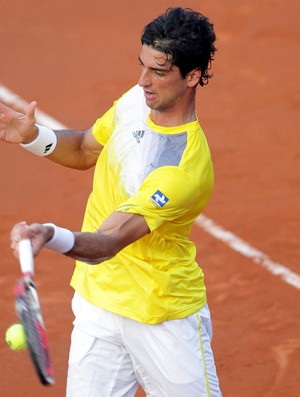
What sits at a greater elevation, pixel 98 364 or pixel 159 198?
pixel 159 198

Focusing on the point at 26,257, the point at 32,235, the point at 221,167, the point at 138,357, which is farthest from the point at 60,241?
the point at 221,167

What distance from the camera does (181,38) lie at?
6.16 metres

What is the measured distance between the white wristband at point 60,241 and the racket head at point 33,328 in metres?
0.33

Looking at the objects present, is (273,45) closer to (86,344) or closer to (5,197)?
(5,197)

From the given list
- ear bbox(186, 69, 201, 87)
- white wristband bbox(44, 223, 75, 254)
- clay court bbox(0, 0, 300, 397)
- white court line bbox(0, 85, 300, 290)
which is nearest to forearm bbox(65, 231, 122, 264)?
white wristband bbox(44, 223, 75, 254)

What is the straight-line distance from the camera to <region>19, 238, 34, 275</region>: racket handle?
5207mm

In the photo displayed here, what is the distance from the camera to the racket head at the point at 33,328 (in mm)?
5000

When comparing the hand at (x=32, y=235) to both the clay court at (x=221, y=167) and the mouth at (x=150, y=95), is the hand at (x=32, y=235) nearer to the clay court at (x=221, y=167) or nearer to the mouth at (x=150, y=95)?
the mouth at (x=150, y=95)

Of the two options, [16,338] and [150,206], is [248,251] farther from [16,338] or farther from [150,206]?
[16,338]

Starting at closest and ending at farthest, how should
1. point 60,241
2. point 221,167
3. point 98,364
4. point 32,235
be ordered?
point 32,235 → point 60,241 → point 98,364 → point 221,167

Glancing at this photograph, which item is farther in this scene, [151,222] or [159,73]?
[159,73]

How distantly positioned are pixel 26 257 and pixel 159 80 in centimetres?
144

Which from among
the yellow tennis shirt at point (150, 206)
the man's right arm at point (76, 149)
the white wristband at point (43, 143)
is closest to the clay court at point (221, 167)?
the yellow tennis shirt at point (150, 206)

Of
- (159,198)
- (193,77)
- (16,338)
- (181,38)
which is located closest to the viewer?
(16,338)
